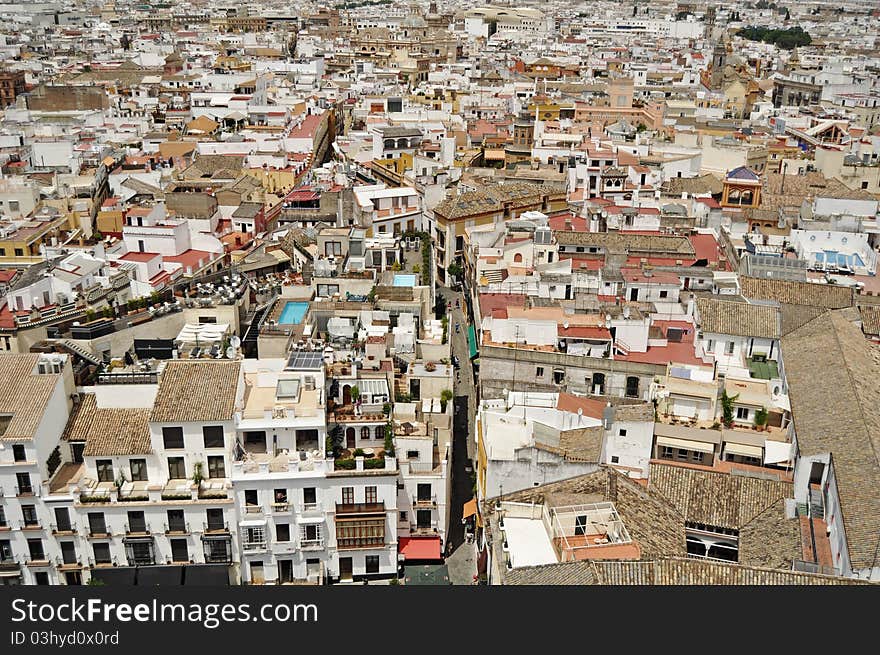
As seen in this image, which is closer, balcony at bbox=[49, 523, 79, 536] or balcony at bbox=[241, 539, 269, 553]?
balcony at bbox=[49, 523, 79, 536]

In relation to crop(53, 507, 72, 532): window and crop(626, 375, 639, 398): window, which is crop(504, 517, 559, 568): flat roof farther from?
crop(53, 507, 72, 532): window

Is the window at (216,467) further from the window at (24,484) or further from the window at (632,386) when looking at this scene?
the window at (632,386)

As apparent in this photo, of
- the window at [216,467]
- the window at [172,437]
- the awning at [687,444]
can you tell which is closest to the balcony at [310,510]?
the window at [216,467]

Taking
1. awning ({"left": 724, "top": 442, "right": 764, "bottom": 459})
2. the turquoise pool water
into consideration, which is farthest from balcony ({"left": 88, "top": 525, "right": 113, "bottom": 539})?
awning ({"left": 724, "top": 442, "right": 764, "bottom": 459})

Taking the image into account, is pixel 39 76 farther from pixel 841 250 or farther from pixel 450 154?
pixel 841 250

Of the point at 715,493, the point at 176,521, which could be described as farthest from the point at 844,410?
A: the point at 176,521

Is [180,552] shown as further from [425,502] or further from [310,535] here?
[425,502]

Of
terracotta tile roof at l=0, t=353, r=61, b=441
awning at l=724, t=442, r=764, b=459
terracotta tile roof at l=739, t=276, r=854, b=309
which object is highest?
terracotta tile roof at l=0, t=353, r=61, b=441
